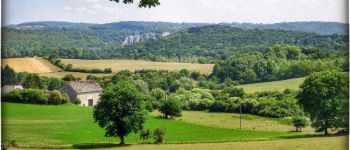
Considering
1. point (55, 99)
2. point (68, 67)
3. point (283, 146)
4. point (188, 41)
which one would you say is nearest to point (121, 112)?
point (283, 146)

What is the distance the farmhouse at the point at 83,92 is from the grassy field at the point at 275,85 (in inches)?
698

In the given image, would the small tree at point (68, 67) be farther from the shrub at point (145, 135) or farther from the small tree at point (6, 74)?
the shrub at point (145, 135)

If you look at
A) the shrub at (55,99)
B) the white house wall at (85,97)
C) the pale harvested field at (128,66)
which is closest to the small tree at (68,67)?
the pale harvested field at (128,66)

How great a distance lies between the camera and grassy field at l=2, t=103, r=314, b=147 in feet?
83.1

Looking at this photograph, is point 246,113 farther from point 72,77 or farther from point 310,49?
point 310,49

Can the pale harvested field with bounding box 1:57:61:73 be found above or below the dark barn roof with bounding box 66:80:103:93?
above

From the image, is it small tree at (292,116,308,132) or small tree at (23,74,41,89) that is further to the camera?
small tree at (23,74,41,89)

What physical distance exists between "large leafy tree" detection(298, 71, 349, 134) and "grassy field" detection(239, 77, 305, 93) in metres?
25.2

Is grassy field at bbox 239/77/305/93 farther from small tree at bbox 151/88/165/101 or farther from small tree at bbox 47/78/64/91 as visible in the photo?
small tree at bbox 47/78/64/91

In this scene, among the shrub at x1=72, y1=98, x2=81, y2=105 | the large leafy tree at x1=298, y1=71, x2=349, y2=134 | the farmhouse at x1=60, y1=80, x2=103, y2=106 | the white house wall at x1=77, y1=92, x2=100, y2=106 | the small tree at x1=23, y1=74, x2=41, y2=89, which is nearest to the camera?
the large leafy tree at x1=298, y1=71, x2=349, y2=134

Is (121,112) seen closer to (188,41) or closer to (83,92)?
(83,92)

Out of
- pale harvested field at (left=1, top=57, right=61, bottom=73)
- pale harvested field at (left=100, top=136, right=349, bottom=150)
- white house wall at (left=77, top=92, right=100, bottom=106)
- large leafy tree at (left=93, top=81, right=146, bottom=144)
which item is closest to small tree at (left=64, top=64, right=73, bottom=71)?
pale harvested field at (left=1, top=57, right=61, bottom=73)

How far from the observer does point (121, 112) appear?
2342 centimetres

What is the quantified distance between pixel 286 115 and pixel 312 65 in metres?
21.6
